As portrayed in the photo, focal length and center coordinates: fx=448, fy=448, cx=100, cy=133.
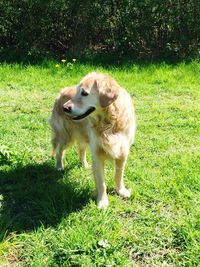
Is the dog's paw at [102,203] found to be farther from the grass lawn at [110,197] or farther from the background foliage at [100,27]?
the background foliage at [100,27]

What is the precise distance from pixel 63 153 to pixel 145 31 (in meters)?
4.90

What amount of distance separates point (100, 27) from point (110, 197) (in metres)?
5.88

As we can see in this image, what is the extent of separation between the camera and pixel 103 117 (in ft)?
13.3

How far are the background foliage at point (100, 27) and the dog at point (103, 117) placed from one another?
5244mm

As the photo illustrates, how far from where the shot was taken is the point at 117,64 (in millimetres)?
8977

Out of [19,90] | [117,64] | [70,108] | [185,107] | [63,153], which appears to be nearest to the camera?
[70,108]

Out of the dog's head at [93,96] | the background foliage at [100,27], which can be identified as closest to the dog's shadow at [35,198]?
the dog's head at [93,96]

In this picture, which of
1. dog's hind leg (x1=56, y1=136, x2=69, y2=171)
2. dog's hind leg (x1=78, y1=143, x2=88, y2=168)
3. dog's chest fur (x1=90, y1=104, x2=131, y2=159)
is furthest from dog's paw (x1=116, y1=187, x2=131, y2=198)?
dog's hind leg (x1=56, y1=136, x2=69, y2=171)

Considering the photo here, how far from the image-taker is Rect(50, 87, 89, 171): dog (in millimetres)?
4664

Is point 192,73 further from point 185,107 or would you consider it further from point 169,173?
point 169,173

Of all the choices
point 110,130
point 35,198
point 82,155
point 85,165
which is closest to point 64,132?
point 82,155

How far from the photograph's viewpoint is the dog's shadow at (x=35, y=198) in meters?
4.01


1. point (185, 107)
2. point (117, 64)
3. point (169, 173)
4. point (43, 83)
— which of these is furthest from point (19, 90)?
point (169, 173)

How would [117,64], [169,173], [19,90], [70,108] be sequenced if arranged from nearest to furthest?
[70,108] < [169,173] < [19,90] < [117,64]
